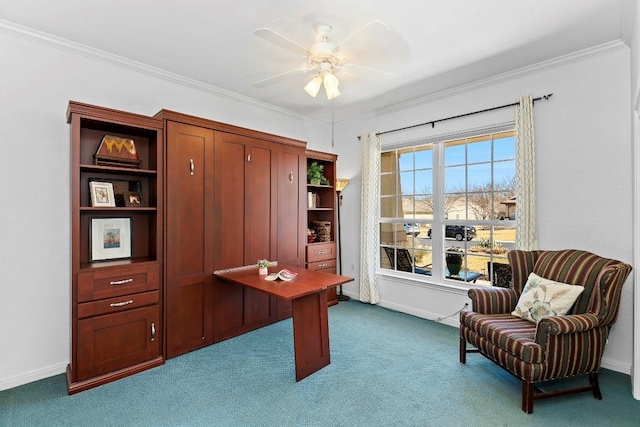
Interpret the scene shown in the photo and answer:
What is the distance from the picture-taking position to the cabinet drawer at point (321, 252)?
432cm

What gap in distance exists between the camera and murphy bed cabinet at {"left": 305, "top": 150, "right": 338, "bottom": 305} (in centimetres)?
441

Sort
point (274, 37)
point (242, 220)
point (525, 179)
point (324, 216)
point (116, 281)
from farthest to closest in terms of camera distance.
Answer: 1. point (324, 216)
2. point (242, 220)
3. point (525, 179)
4. point (116, 281)
5. point (274, 37)

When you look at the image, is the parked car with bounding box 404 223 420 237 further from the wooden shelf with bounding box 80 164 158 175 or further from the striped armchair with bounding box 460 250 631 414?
the wooden shelf with bounding box 80 164 158 175

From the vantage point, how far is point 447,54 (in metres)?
2.94

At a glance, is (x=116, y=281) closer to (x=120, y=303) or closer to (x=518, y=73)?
(x=120, y=303)

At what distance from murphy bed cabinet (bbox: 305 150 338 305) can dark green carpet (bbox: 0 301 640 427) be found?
1.45 m

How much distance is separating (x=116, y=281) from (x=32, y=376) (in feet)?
3.25

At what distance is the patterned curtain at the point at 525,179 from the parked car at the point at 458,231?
566 mm

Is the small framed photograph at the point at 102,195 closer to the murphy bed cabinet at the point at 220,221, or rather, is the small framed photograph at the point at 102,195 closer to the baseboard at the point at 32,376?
the murphy bed cabinet at the point at 220,221

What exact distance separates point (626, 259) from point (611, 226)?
0.29 m

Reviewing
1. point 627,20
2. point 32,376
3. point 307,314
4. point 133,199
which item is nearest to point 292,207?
point 307,314

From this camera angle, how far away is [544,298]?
250 cm

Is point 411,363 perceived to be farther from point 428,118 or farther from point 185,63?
point 185,63

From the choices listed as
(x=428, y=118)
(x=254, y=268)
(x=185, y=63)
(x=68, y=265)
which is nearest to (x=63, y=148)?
(x=68, y=265)
